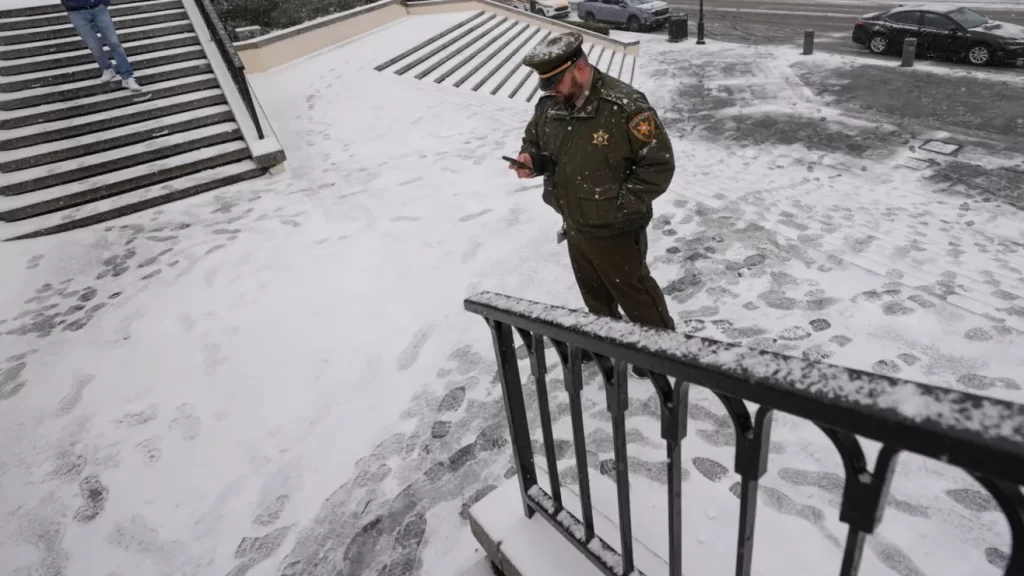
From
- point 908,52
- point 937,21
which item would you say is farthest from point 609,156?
point 937,21

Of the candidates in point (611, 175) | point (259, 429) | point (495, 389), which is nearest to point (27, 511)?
point (259, 429)

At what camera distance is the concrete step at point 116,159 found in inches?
233

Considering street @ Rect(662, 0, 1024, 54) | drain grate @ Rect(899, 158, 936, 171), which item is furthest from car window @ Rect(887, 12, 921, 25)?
drain grate @ Rect(899, 158, 936, 171)

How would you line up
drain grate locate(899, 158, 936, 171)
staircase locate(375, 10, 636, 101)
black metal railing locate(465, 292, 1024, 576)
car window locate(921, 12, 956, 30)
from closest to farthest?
1. black metal railing locate(465, 292, 1024, 576)
2. drain grate locate(899, 158, 936, 171)
3. staircase locate(375, 10, 636, 101)
4. car window locate(921, 12, 956, 30)

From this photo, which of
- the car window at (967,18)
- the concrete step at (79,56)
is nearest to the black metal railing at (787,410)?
the concrete step at (79,56)

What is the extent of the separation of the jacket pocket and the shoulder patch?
0.81ft

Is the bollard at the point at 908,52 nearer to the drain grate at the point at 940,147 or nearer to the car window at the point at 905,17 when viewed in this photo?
the car window at the point at 905,17

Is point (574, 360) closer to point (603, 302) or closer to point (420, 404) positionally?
point (603, 302)

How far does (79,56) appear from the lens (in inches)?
299

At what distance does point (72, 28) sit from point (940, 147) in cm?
1269

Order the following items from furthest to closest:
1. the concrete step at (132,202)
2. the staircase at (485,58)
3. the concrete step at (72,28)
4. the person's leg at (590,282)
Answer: the staircase at (485,58) < the concrete step at (72,28) < the concrete step at (132,202) < the person's leg at (590,282)

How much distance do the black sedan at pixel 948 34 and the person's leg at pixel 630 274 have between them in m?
14.4

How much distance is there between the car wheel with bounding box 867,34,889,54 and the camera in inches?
563

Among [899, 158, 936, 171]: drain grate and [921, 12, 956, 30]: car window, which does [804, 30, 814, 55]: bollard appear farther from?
[899, 158, 936, 171]: drain grate
